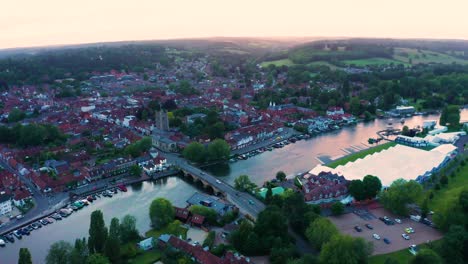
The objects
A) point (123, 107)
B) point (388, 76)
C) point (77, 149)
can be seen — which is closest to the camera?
point (77, 149)

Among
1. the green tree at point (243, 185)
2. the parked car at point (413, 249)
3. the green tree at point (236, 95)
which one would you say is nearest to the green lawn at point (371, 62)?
the green tree at point (236, 95)

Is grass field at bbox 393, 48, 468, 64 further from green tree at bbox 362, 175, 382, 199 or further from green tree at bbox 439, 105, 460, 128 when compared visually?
green tree at bbox 362, 175, 382, 199

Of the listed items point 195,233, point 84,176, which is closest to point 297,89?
point 84,176

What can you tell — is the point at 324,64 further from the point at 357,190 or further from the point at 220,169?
the point at 357,190

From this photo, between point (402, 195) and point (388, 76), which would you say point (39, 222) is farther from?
point (388, 76)

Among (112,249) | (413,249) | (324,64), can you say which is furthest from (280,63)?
(112,249)

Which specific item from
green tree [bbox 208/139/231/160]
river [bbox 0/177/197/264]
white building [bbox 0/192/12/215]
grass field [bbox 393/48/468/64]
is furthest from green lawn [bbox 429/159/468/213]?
grass field [bbox 393/48/468/64]
